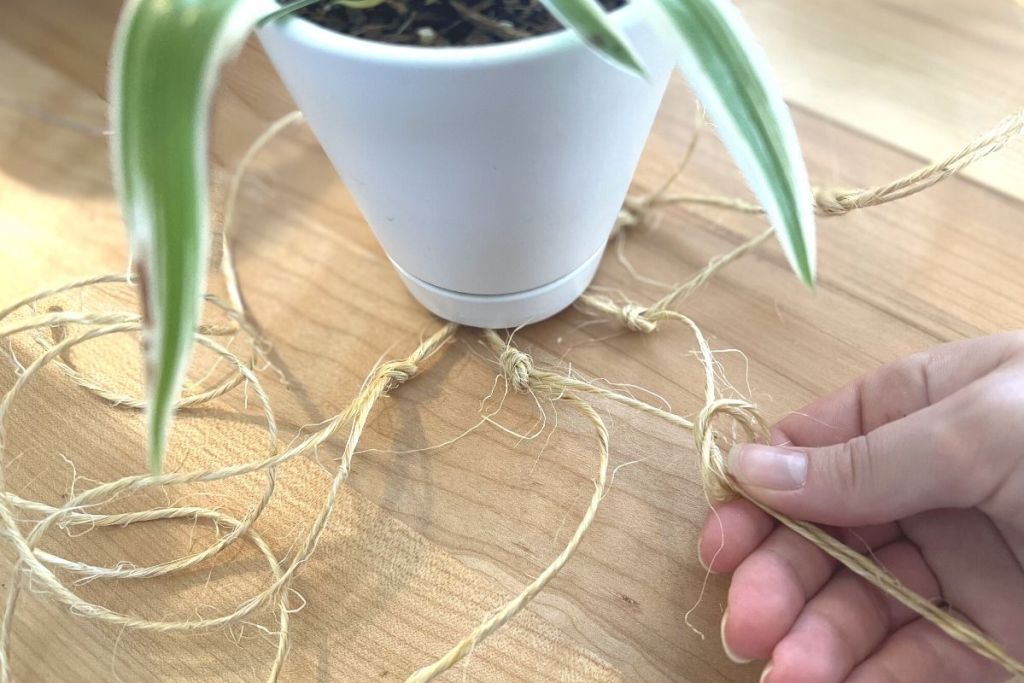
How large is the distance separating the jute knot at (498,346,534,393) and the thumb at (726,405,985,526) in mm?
112

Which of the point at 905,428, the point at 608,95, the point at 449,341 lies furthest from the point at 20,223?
the point at 905,428

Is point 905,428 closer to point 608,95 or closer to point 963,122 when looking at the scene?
point 608,95

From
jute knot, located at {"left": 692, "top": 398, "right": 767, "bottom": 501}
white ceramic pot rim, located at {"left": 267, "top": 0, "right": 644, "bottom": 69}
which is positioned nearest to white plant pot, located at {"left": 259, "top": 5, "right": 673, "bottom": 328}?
white ceramic pot rim, located at {"left": 267, "top": 0, "right": 644, "bottom": 69}

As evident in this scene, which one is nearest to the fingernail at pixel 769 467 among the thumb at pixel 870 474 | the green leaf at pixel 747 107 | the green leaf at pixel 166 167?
the thumb at pixel 870 474

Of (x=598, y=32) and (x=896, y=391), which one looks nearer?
(x=598, y=32)

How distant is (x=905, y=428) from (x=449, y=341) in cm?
23

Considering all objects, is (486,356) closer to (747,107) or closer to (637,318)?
(637,318)

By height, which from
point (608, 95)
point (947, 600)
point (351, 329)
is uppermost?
point (608, 95)

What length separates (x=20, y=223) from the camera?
1.61 feet

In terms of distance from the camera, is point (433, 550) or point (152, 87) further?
point (433, 550)

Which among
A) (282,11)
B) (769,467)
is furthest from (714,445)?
(282,11)

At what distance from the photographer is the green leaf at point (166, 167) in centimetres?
24

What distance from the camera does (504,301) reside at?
0.40 meters

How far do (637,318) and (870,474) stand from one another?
149mm
